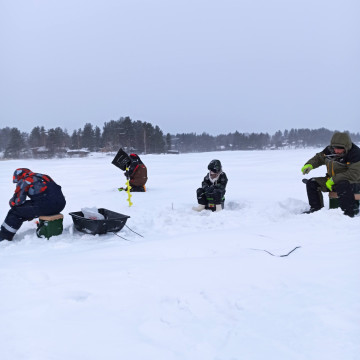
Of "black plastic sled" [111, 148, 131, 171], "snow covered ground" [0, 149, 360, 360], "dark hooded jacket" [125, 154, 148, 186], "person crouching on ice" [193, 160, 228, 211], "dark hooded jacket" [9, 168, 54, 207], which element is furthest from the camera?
"dark hooded jacket" [125, 154, 148, 186]

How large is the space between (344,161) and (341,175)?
0.41 metres

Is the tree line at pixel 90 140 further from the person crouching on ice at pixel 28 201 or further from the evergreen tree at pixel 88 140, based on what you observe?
the person crouching on ice at pixel 28 201

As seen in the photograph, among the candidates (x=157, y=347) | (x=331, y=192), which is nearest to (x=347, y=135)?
(x=331, y=192)

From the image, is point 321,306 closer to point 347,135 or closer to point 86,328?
point 86,328

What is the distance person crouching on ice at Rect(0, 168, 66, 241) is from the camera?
536 cm

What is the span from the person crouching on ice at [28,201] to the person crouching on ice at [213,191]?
10.1 ft

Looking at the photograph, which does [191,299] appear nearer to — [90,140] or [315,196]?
[315,196]

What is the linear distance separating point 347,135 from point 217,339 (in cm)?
520

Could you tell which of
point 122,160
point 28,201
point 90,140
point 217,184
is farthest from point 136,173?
point 90,140

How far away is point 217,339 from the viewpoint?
2275mm

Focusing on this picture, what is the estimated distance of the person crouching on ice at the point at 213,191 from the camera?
23.6 ft

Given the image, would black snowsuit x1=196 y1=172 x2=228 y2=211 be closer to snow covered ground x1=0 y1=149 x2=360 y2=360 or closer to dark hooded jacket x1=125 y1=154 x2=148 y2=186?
snow covered ground x1=0 y1=149 x2=360 y2=360

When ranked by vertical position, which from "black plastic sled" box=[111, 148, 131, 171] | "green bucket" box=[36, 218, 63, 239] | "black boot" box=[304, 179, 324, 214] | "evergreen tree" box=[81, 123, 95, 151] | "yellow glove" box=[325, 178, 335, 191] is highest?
"evergreen tree" box=[81, 123, 95, 151]

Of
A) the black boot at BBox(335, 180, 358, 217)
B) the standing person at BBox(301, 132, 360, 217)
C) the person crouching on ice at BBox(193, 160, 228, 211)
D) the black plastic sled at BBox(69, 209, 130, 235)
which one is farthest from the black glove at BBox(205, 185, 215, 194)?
the black boot at BBox(335, 180, 358, 217)
